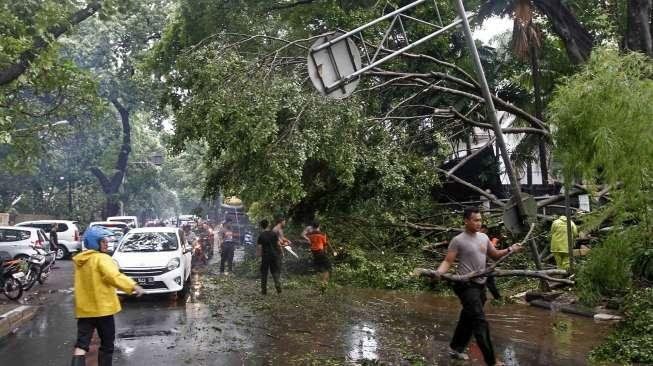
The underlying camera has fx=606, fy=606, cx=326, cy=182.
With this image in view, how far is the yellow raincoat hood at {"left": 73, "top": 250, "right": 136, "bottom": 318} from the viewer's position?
21.2 ft

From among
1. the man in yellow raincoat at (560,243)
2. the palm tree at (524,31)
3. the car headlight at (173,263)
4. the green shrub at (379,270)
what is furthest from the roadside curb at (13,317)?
the palm tree at (524,31)

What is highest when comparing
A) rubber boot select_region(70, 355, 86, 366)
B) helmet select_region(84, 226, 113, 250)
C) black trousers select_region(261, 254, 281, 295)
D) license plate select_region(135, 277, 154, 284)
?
helmet select_region(84, 226, 113, 250)

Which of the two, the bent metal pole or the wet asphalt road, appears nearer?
the wet asphalt road

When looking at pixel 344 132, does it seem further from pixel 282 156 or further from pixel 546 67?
pixel 546 67

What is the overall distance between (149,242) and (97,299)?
7.47 meters

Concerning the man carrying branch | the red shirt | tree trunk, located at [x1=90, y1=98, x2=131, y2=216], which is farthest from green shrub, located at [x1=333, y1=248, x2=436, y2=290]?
tree trunk, located at [x1=90, y1=98, x2=131, y2=216]

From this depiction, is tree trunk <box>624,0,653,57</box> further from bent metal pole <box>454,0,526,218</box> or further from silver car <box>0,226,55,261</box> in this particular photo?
silver car <box>0,226,55,261</box>

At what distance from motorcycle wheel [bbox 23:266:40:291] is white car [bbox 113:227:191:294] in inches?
108

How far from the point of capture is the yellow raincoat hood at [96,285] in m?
6.46

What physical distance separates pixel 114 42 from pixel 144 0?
6746 millimetres

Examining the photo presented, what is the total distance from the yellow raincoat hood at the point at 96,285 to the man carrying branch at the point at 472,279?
3.52m

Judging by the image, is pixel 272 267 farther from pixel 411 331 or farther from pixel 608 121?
A: pixel 608 121

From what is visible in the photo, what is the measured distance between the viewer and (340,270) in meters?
16.3

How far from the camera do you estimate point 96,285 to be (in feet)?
21.4
